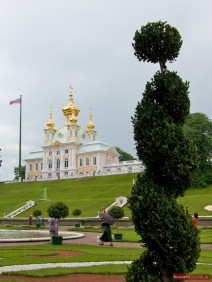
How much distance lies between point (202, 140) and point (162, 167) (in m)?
60.7

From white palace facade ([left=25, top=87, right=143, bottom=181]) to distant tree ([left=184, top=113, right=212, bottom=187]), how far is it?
30.4 meters

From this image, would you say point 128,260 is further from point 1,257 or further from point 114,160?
point 114,160

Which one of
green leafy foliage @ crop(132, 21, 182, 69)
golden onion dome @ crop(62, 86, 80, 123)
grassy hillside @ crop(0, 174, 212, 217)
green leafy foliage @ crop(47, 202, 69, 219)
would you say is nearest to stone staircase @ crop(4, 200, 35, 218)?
grassy hillside @ crop(0, 174, 212, 217)

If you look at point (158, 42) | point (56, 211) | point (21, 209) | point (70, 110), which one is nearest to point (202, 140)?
point (21, 209)

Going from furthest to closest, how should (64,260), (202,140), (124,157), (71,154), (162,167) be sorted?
(124,157)
(71,154)
(202,140)
(64,260)
(162,167)

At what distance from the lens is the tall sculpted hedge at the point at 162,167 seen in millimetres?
8227

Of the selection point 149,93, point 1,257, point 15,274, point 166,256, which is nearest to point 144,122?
point 149,93

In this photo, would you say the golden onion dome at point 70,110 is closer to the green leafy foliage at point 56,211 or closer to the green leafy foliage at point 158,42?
the green leafy foliage at point 56,211

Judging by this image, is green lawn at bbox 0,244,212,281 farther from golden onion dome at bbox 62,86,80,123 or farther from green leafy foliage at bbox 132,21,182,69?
golden onion dome at bbox 62,86,80,123

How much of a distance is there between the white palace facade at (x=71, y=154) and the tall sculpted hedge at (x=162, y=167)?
8956 cm

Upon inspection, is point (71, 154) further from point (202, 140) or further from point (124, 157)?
point (202, 140)

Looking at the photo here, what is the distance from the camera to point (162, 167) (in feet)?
28.6

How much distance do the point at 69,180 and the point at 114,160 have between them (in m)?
23.1

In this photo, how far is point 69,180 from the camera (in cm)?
8969
